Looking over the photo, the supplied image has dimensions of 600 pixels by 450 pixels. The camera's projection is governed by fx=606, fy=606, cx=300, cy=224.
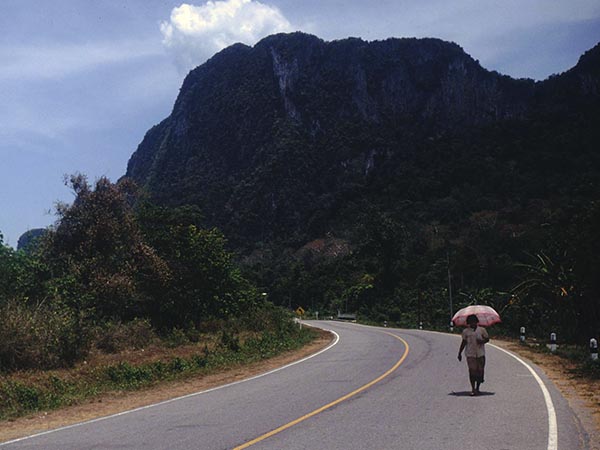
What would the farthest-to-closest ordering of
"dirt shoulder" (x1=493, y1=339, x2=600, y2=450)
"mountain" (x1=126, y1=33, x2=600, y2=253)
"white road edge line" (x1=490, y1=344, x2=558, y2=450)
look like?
"mountain" (x1=126, y1=33, x2=600, y2=253) < "dirt shoulder" (x1=493, y1=339, x2=600, y2=450) < "white road edge line" (x1=490, y1=344, x2=558, y2=450)

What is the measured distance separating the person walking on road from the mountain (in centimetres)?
8995

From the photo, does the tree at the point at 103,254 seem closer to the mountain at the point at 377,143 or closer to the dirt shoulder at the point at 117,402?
the dirt shoulder at the point at 117,402

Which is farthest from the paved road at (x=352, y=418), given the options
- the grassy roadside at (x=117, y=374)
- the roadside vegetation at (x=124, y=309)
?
the roadside vegetation at (x=124, y=309)

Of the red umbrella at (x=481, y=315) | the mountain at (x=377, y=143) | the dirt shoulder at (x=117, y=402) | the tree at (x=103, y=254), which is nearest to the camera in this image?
the dirt shoulder at (x=117, y=402)

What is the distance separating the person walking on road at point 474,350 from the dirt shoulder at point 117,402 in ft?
21.5

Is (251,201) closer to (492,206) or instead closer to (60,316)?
(492,206)

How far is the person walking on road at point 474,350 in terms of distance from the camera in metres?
12.1

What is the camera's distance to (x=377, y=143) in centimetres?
15950

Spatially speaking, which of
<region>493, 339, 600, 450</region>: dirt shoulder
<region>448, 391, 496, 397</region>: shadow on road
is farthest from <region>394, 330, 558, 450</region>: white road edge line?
<region>448, 391, 496, 397</region>: shadow on road

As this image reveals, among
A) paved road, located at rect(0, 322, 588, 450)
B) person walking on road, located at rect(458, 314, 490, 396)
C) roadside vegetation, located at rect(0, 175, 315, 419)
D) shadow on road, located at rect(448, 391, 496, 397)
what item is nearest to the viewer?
paved road, located at rect(0, 322, 588, 450)

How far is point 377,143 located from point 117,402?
15023cm

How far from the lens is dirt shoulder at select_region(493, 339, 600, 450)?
910cm

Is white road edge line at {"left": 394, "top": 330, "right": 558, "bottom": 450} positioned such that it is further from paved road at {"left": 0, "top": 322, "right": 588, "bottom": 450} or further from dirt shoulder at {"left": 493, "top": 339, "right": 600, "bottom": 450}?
dirt shoulder at {"left": 493, "top": 339, "right": 600, "bottom": 450}

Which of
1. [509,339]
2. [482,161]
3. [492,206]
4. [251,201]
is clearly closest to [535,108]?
[482,161]
